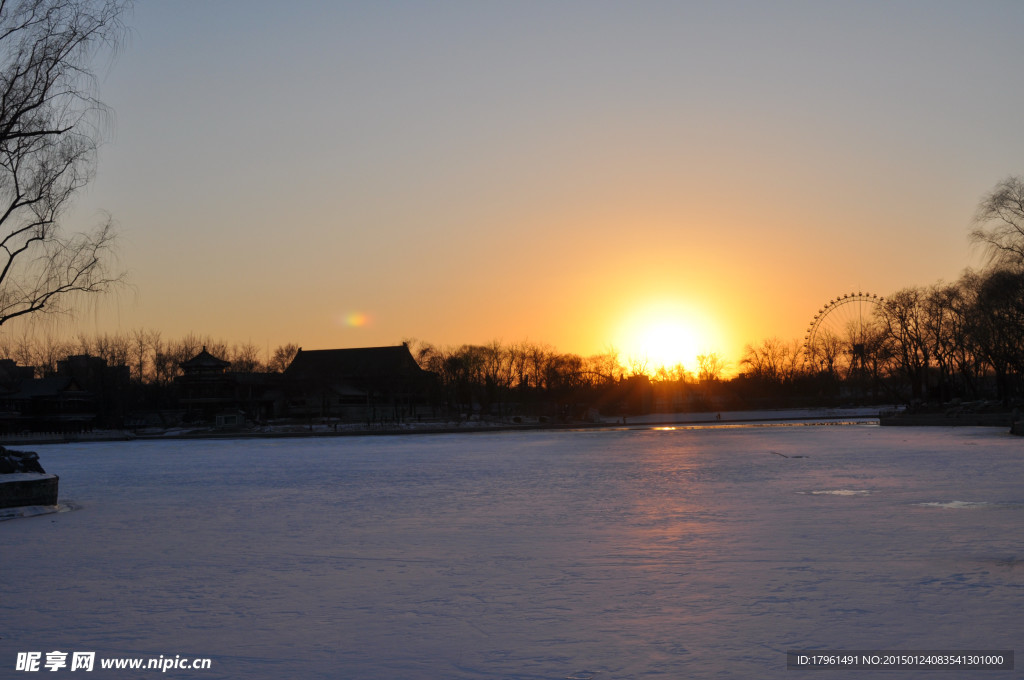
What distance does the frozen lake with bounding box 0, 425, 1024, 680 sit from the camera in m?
6.66

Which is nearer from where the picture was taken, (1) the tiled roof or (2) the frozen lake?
(2) the frozen lake

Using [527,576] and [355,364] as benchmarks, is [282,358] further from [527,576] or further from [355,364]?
[527,576]

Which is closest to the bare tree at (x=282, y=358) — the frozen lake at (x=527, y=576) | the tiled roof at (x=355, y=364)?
the tiled roof at (x=355, y=364)

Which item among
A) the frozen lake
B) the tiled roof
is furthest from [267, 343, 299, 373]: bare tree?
the frozen lake

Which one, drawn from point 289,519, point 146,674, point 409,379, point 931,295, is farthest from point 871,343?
point 146,674

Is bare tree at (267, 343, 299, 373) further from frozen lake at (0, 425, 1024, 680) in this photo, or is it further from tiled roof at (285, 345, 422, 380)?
frozen lake at (0, 425, 1024, 680)

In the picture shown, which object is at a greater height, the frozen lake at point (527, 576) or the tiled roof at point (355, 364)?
the tiled roof at point (355, 364)

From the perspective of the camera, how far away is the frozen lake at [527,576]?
6.66 m

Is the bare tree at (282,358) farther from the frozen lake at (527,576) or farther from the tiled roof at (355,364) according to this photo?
the frozen lake at (527,576)

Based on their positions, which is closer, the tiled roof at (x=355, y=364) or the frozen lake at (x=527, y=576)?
the frozen lake at (x=527, y=576)

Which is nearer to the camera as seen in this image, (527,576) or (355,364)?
(527,576)

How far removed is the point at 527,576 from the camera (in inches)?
372

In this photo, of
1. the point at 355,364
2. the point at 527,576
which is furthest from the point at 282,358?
the point at 527,576

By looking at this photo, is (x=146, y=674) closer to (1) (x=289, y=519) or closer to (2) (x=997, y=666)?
(2) (x=997, y=666)
